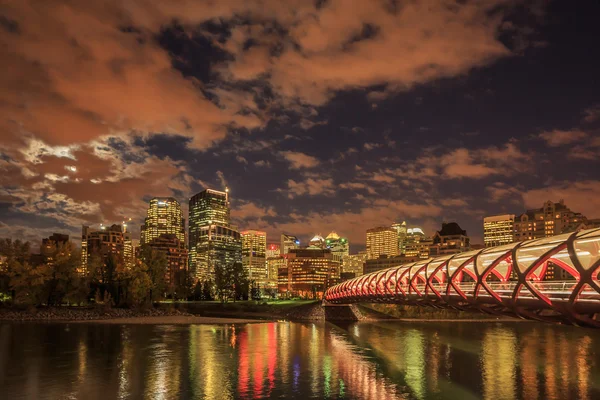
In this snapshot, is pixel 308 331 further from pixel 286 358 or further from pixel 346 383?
pixel 346 383

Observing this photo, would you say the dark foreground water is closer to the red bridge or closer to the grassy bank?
the red bridge

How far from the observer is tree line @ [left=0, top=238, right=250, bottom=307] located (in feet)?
318

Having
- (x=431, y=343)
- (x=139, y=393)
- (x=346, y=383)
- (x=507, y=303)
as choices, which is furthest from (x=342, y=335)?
(x=507, y=303)

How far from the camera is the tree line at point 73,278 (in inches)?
3816

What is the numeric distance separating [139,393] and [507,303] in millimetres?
25444

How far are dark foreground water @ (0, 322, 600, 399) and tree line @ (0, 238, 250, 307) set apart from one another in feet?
72.2

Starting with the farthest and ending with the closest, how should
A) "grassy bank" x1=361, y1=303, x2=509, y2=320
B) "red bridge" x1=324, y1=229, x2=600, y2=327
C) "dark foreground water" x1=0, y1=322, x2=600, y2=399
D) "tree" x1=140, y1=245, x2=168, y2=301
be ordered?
"tree" x1=140, y1=245, x2=168, y2=301, "grassy bank" x1=361, y1=303, x2=509, y2=320, "dark foreground water" x1=0, y1=322, x2=600, y2=399, "red bridge" x1=324, y1=229, x2=600, y2=327

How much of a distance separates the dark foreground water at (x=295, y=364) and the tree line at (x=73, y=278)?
72.2 ft

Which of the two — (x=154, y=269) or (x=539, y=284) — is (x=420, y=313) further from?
(x=539, y=284)

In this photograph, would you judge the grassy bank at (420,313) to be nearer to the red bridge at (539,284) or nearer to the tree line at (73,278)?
the tree line at (73,278)

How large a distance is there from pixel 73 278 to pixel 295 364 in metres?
70.4

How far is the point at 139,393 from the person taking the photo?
3506 centimetres

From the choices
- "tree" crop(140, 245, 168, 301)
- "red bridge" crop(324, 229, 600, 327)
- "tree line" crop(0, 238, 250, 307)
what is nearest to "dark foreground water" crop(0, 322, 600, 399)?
"red bridge" crop(324, 229, 600, 327)

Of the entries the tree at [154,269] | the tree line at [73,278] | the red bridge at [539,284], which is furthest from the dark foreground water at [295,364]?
the tree at [154,269]
